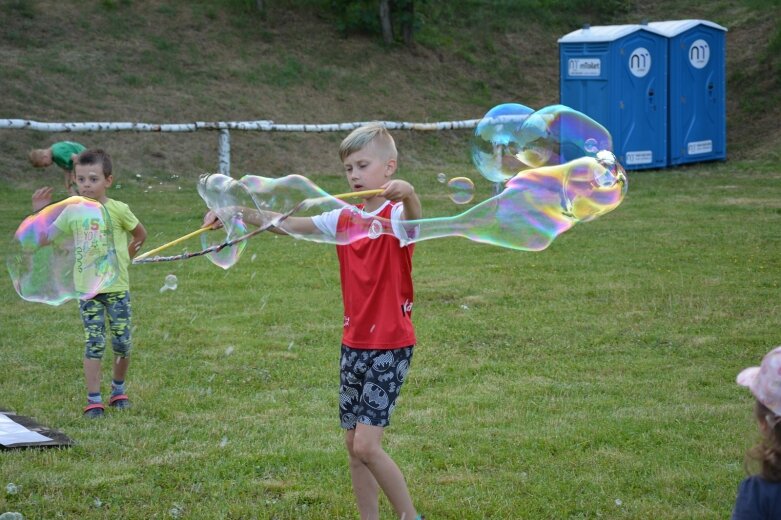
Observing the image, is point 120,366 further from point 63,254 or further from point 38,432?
point 63,254

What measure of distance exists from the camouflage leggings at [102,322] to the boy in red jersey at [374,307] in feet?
7.37

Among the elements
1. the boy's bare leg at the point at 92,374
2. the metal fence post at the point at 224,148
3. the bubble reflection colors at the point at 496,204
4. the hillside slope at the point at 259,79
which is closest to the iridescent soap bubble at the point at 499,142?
the bubble reflection colors at the point at 496,204

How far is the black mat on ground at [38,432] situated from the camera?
5250 millimetres

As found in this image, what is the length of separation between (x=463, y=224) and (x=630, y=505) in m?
1.39

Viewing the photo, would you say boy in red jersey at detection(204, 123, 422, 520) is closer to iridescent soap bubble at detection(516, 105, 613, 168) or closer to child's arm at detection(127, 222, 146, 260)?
iridescent soap bubble at detection(516, 105, 613, 168)

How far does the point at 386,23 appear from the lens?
74.1ft

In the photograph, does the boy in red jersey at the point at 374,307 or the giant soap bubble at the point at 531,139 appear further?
the giant soap bubble at the point at 531,139

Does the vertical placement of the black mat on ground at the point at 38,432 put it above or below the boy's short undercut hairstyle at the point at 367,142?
below

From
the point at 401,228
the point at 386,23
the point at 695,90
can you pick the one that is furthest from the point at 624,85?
the point at 401,228

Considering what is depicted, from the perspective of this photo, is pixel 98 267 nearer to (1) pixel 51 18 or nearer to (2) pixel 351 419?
(2) pixel 351 419

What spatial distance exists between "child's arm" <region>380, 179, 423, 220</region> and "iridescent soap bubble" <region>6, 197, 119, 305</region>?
75.1 inches

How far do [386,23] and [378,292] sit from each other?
1926cm

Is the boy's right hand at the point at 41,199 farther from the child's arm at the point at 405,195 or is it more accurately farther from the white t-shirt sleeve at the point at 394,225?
the child's arm at the point at 405,195

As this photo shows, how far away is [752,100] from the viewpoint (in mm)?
20547
